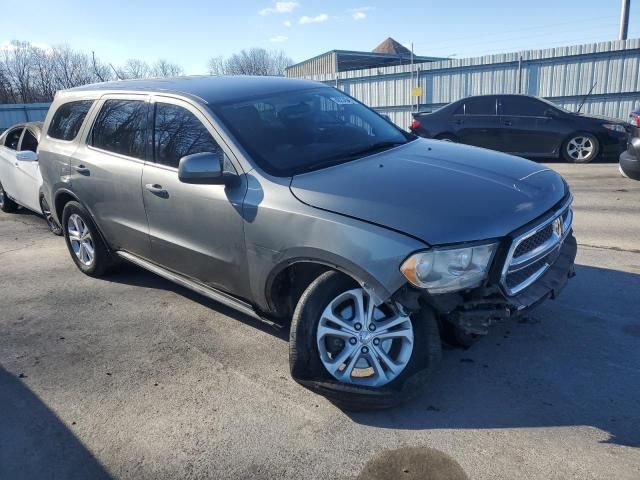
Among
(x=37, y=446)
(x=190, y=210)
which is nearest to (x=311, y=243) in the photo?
(x=190, y=210)

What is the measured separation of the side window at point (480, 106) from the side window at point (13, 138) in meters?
9.17

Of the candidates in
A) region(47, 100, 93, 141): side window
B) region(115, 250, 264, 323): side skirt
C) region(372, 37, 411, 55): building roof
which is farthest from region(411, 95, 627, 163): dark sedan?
region(372, 37, 411, 55): building roof

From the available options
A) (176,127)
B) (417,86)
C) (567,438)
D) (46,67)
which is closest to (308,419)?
(567,438)

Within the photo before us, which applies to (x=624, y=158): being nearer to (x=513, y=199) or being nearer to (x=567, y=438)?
(x=513, y=199)

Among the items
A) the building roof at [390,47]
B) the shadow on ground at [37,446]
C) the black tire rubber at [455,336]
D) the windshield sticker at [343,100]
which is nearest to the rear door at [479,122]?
the windshield sticker at [343,100]

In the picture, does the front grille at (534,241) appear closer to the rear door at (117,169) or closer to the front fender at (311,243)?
the front fender at (311,243)

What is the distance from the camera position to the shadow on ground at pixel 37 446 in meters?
2.78

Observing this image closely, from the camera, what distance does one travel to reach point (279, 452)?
2.81 m

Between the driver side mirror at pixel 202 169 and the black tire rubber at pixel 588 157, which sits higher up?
the driver side mirror at pixel 202 169

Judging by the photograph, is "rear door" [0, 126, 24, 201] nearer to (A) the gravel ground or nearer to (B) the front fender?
(A) the gravel ground

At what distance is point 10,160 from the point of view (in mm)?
8117

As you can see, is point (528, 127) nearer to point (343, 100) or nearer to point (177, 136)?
point (343, 100)

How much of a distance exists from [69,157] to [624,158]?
7508 millimetres


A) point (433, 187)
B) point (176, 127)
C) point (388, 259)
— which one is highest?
point (176, 127)
